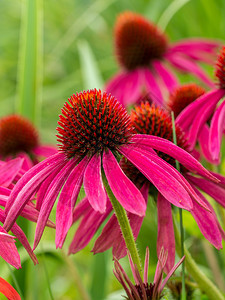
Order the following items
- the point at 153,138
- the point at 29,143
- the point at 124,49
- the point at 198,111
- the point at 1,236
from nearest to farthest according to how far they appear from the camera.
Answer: the point at 1,236, the point at 153,138, the point at 198,111, the point at 29,143, the point at 124,49

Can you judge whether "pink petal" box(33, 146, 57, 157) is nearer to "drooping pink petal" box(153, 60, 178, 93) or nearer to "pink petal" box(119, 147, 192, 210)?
"drooping pink petal" box(153, 60, 178, 93)

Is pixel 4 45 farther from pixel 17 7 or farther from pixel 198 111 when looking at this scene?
pixel 198 111

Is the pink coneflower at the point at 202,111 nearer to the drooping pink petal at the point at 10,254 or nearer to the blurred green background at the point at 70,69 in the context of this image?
the blurred green background at the point at 70,69

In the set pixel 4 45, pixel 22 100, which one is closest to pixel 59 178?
pixel 22 100

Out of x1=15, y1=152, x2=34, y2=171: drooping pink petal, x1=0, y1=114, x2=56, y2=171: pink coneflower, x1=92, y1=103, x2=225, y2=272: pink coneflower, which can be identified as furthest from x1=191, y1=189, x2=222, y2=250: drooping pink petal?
x1=0, y1=114, x2=56, y2=171: pink coneflower

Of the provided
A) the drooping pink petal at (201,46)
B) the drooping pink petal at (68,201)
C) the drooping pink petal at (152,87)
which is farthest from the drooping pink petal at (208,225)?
the drooping pink petal at (201,46)

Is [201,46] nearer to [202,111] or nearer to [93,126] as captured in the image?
[202,111]
